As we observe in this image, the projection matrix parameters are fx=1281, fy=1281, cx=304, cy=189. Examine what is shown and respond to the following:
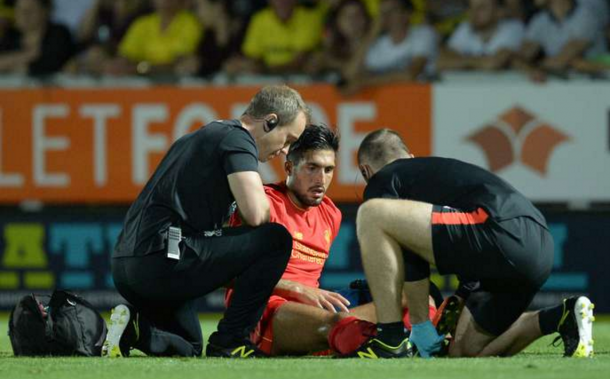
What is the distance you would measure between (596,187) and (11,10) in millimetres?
6301

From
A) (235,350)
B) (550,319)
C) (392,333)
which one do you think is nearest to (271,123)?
(235,350)

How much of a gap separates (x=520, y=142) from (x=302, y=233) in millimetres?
4673

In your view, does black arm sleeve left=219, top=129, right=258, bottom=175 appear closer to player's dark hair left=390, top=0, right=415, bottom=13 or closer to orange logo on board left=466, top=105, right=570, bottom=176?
orange logo on board left=466, top=105, right=570, bottom=176

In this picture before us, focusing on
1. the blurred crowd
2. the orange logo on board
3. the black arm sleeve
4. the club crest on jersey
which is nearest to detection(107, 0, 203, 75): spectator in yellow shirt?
the blurred crowd

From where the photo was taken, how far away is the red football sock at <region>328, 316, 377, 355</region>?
672 centimetres

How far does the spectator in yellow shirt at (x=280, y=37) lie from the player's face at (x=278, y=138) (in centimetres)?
527

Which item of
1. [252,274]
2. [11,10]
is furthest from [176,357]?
[11,10]

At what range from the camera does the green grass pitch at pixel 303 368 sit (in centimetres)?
563

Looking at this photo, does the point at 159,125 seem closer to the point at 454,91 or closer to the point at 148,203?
the point at 454,91

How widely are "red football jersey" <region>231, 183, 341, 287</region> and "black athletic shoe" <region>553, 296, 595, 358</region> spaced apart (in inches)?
63.8

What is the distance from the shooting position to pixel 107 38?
13.1 m

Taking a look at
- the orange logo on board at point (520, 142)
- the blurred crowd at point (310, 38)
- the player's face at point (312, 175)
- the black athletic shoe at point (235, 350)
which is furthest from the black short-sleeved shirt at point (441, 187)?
the blurred crowd at point (310, 38)

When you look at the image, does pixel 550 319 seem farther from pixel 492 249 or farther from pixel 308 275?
pixel 308 275

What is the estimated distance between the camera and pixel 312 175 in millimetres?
7570
